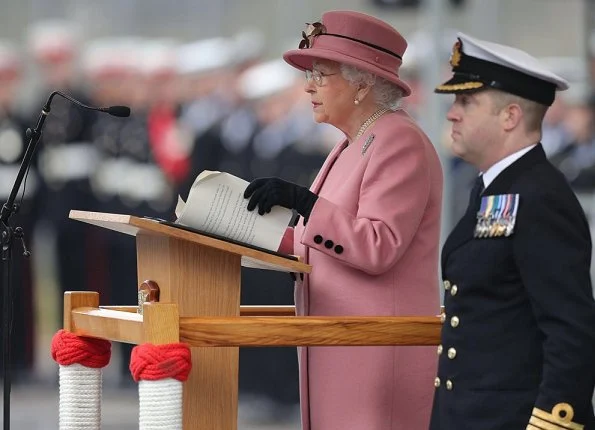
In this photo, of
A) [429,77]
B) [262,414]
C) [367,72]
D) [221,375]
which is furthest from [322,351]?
[262,414]

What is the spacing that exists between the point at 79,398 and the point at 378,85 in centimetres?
115

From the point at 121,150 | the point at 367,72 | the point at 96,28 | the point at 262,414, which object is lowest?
the point at 262,414

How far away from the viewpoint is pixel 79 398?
4133 mm

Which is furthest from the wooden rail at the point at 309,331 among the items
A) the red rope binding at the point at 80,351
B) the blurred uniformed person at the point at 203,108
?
the blurred uniformed person at the point at 203,108

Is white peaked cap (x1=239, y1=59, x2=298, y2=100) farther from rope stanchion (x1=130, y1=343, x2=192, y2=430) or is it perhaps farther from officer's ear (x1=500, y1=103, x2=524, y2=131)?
officer's ear (x1=500, y1=103, x2=524, y2=131)

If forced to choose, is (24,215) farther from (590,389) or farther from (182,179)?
(590,389)

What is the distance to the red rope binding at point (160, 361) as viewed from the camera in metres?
3.63

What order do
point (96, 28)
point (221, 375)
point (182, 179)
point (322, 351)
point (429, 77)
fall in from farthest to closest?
point (96, 28)
point (182, 179)
point (429, 77)
point (322, 351)
point (221, 375)

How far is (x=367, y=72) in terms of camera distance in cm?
443

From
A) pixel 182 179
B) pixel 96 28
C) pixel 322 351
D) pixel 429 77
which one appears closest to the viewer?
pixel 322 351

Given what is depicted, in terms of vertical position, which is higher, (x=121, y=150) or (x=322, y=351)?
(x=121, y=150)

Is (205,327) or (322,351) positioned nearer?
(205,327)

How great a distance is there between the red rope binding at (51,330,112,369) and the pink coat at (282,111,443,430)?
538mm

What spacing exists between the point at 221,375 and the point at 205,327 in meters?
0.30
